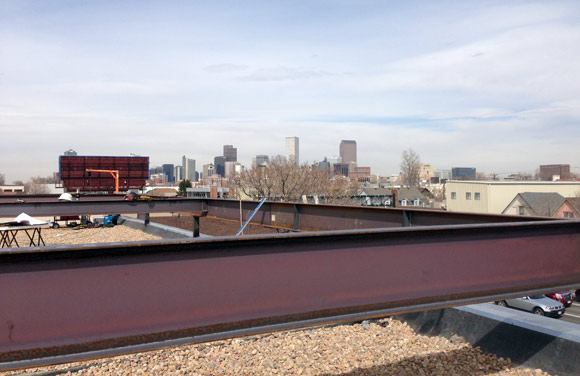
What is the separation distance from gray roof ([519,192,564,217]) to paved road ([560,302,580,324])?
23.7 meters

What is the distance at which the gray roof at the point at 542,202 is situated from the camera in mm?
44128

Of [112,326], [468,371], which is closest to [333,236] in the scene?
[112,326]

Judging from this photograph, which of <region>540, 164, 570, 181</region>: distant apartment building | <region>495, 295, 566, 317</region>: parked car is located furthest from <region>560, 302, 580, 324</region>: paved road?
<region>540, 164, 570, 181</region>: distant apartment building

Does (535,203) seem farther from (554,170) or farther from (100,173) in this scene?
(554,170)

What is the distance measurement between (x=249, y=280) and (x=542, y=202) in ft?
164

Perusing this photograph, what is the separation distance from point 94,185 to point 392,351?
53.3m

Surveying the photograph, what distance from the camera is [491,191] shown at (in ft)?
156

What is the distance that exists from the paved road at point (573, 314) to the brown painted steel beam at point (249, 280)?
62.0ft

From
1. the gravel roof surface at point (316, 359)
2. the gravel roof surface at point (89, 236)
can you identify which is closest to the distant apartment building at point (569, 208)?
the gravel roof surface at point (89, 236)

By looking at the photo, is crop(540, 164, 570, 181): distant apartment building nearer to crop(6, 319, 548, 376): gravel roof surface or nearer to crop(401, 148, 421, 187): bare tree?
crop(401, 148, 421, 187): bare tree

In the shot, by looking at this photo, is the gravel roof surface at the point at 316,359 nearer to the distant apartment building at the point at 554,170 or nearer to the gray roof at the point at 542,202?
the gray roof at the point at 542,202

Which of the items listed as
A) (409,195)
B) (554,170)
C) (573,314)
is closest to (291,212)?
(573,314)

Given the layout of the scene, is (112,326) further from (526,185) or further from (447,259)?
(526,185)

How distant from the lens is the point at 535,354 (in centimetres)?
521
